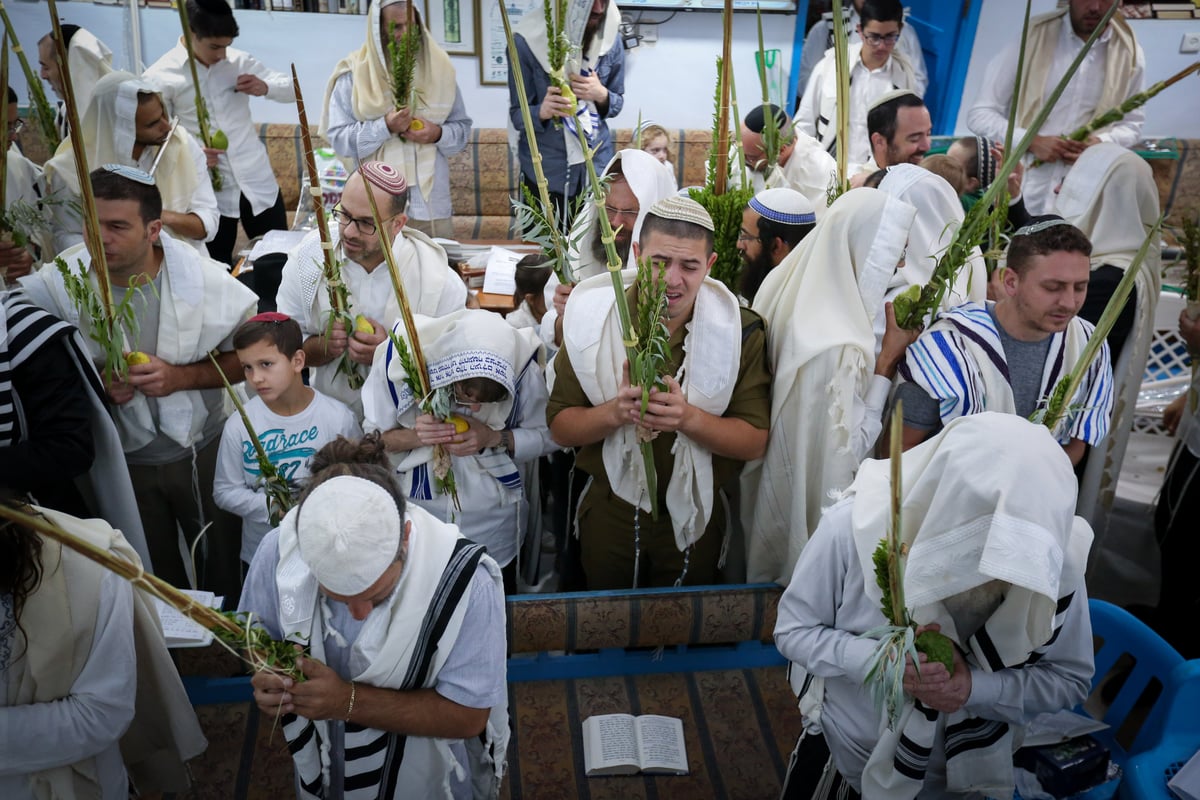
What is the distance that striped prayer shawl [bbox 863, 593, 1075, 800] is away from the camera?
197cm

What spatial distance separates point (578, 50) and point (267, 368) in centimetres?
235

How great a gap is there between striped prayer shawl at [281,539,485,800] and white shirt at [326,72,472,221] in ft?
10.3

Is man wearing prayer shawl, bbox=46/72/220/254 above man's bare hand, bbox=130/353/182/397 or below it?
above

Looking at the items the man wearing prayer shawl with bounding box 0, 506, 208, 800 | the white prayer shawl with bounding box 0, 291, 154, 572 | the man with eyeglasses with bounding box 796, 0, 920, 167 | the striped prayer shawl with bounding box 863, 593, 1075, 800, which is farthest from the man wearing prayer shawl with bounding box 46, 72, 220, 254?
the man with eyeglasses with bounding box 796, 0, 920, 167

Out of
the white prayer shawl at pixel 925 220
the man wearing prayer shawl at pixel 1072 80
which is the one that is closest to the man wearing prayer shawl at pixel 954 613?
the white prayer shawl at pixel 925 220

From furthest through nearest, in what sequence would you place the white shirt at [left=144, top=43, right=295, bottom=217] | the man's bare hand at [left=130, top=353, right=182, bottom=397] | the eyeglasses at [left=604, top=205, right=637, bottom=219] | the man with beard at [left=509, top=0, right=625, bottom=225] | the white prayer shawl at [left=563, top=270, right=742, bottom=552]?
the white shirt at [left=144, top=43, right=295, bottom=217] → the man with beard at [left=509, top=0, right=625, bottom=225] → the eyeglasses at [left=604, top=205, right=637, bottom=219] → the man's bare hand at [left=130, top=353, right=182, bottom=397] → the white prayer shawl at [left=563, top=270, right=742, bottom=552]

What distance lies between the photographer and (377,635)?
1920mm

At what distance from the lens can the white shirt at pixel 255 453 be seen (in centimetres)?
287

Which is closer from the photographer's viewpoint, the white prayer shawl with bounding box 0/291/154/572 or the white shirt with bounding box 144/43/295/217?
the white prayer shawl with bounding box 0/291/154/572

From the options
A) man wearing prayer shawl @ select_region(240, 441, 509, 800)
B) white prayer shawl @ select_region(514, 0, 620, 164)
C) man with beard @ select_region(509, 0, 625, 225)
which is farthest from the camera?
man with beard @ select_region(509, 0, 625, 225)

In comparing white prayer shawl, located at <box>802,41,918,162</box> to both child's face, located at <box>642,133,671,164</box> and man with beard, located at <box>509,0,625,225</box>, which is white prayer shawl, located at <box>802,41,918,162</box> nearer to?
child's face, located at <box>642,133,671,164</box>

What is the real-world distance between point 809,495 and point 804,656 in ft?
3.26

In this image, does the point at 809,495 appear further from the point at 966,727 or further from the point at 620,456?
the point at 966,727

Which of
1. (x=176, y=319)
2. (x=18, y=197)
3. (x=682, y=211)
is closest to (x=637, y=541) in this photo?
(x=682, y=211)
